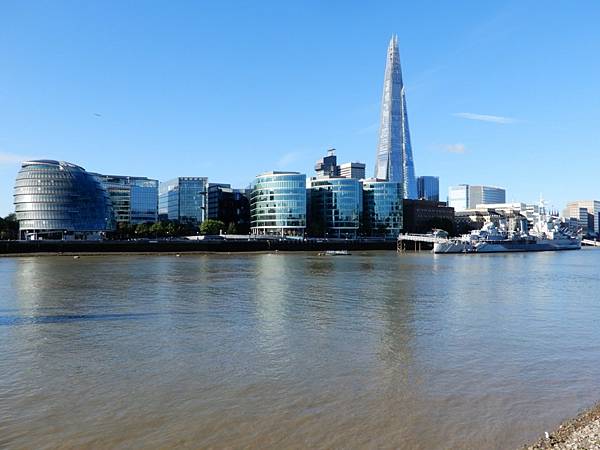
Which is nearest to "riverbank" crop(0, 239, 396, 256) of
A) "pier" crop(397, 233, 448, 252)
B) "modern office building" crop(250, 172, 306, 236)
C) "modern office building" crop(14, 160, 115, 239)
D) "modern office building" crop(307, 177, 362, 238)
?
"pier" crop(397, 233, 448, 252)

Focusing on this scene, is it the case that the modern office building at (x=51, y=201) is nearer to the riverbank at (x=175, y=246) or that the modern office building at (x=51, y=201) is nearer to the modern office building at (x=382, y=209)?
the riverbank at (x=175, y=246)

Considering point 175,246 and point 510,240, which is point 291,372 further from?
point 510,240

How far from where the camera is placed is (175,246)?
426 feet

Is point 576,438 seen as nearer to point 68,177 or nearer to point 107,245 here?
point 107,245

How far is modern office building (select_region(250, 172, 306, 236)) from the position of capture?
174750 millimetres

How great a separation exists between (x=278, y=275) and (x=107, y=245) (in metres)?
75.7

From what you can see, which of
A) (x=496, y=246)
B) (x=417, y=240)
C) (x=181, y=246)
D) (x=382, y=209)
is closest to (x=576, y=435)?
(x=181, y=246)

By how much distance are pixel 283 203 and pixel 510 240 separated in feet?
231

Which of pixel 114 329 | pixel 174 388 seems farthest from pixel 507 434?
pixel 114 329

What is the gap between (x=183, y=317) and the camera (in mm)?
30328

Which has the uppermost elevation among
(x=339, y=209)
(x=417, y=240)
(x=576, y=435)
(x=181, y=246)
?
(x=339, y=209)

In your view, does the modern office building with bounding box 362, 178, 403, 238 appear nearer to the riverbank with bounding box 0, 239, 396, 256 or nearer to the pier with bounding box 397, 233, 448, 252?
the pier with bounding box 397, 233, 448, 252

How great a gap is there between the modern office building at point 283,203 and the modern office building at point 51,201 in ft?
181

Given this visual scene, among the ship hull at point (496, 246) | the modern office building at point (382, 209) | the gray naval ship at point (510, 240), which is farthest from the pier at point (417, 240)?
the modern office building at point (382, 209)
